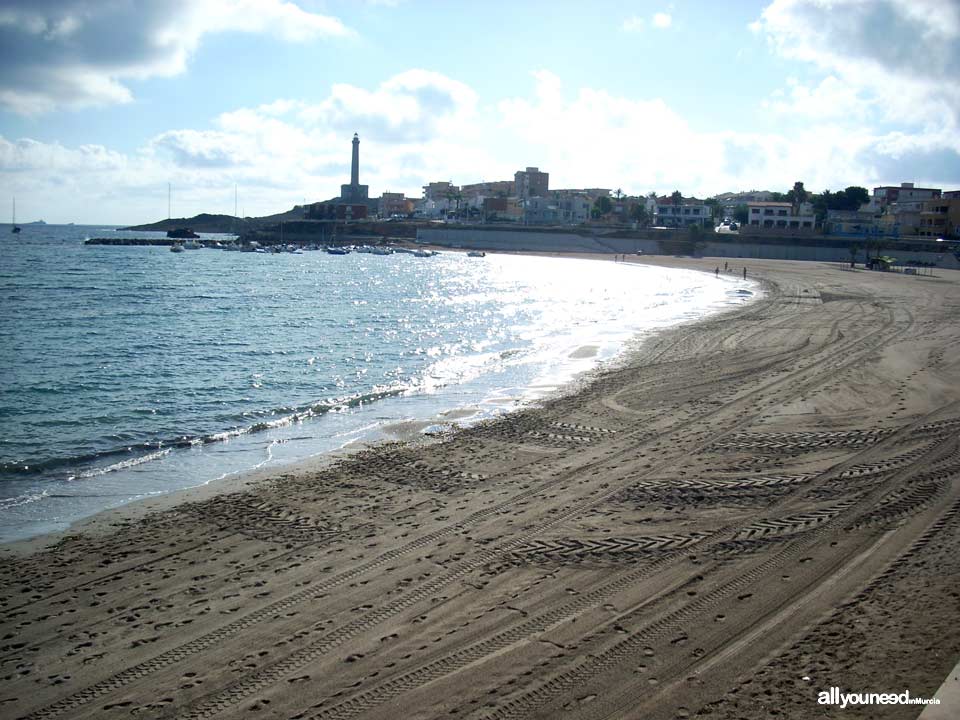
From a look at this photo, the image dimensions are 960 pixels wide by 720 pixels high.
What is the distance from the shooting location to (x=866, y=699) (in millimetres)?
6441

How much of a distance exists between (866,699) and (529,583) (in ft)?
12.8

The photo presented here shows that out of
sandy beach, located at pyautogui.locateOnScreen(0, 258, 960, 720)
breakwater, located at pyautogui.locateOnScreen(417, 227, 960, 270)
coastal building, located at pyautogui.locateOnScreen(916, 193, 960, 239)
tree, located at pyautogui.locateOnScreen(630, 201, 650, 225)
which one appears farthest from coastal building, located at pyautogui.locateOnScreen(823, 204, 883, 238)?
sandy beach, located at pyautogui.locateOnScreen(0, 258, 960, 720)

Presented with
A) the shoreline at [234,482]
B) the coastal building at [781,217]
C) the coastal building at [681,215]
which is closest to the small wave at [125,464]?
the shoreline at [234,482]

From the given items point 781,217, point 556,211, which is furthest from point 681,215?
point 556,211

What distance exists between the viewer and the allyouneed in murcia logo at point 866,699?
6333 mm

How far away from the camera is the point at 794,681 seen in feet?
22.3

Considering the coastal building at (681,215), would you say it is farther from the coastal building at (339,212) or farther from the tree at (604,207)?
the coastal building at (339,212)

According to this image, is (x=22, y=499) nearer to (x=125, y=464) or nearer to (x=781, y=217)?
(x=125, y=464)

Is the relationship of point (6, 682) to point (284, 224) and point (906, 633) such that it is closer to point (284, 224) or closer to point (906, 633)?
point (906, 633)

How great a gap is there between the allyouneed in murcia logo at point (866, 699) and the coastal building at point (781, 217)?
126072 millimetres

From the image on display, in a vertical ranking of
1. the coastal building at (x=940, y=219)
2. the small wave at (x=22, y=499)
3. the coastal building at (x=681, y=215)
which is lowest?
the small wave at (x=22, y=499)

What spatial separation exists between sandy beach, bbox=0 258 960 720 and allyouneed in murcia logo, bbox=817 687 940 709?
0.30ft

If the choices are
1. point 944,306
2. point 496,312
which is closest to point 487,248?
point 496,312

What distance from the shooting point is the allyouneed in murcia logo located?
20.8 ft
